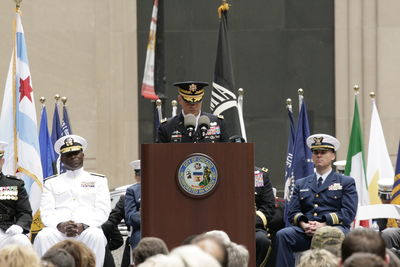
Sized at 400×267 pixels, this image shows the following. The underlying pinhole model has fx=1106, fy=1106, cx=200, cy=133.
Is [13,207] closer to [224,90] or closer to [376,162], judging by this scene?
[224,90]

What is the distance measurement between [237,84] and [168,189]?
34.3 feet

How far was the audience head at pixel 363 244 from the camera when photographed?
603cm

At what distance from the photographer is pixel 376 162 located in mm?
14836

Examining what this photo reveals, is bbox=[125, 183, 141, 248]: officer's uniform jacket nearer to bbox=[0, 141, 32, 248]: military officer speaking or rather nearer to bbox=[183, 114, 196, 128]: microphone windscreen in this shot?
bbox=[0, 141, 32, 248]: military officer speaking

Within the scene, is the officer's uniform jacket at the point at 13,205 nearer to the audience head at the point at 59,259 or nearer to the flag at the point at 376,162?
the audience head at the point at 59,259

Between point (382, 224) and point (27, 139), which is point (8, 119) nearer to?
point (27, 139)

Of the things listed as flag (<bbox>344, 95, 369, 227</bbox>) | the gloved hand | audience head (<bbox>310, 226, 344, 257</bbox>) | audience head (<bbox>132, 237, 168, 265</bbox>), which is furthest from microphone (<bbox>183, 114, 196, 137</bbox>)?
flag (<bbox>344, 95, 369, 227</bbox>)

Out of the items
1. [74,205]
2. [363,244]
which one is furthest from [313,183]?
[363,244]

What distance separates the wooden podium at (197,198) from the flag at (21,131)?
3522mm

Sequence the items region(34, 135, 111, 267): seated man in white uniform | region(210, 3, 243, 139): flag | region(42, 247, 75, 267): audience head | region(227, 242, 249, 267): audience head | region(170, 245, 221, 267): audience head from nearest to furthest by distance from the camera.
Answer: region(170, 245, 221, 267): audience head
region(42, 247, 75, 267): audience head
region(227, 242, 249, 267): audience head
region(34, 135, 111, 267): seated man in white uniform
region(210, 3, 243, 139): flag

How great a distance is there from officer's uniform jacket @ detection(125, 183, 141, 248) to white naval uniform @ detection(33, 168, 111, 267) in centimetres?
53

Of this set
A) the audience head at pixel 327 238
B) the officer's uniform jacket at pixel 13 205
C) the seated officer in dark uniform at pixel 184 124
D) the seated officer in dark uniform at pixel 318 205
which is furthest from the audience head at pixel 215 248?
the officer's uniform jacket at pixel 13 205

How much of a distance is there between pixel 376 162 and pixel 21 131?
4802 millimetres

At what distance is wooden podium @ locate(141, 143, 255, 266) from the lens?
365 inches
